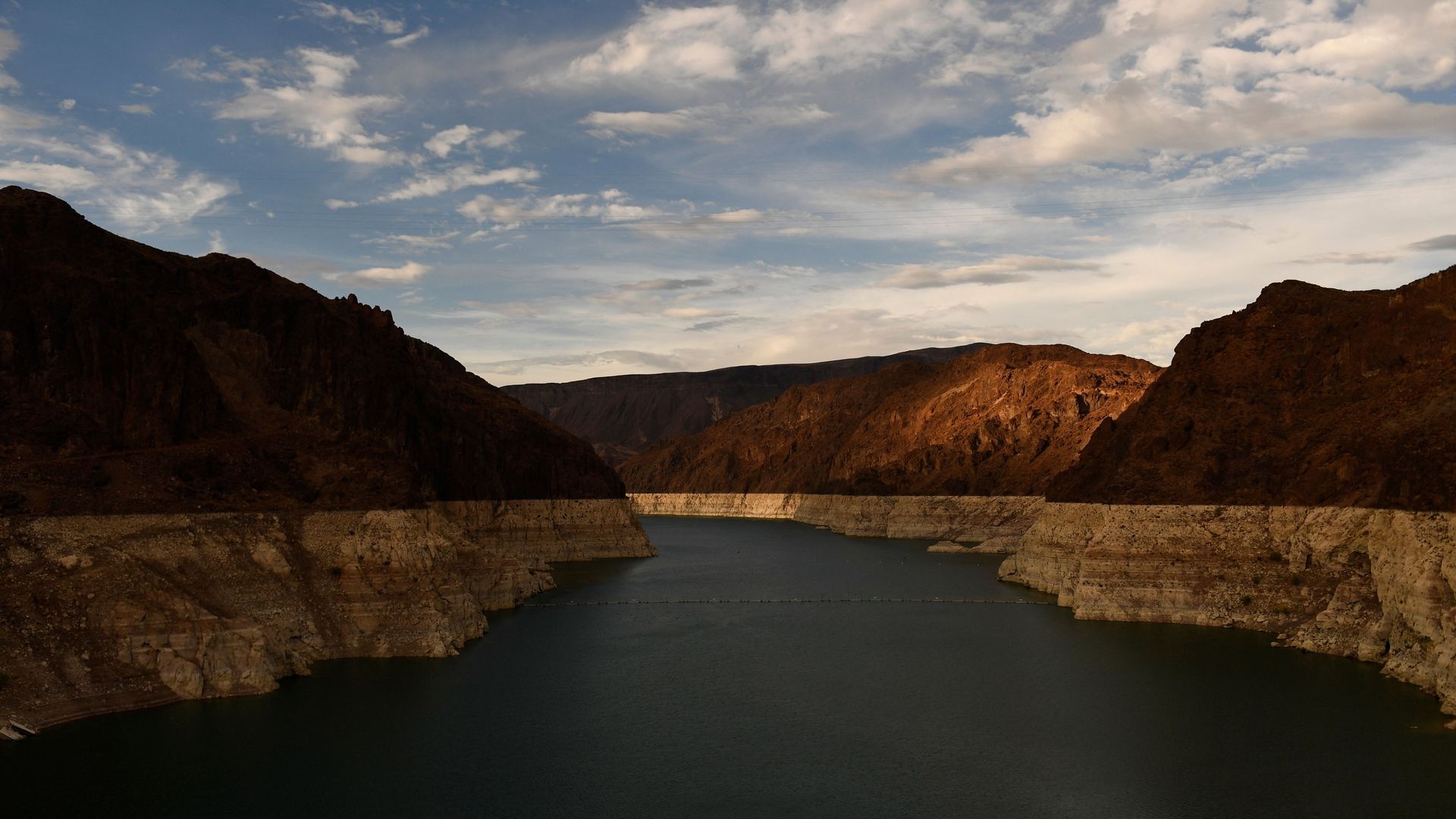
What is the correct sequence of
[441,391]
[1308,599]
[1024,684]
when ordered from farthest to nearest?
[441,391] < [1308,599] < [1024,684]

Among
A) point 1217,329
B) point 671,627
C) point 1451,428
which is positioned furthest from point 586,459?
point 1451,428

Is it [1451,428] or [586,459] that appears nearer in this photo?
[1451,428]

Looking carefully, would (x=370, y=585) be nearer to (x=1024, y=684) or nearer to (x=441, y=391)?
(x=1024, y=684)

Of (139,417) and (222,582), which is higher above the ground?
(139,417)

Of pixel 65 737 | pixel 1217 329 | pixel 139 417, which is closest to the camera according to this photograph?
pixel 65 737

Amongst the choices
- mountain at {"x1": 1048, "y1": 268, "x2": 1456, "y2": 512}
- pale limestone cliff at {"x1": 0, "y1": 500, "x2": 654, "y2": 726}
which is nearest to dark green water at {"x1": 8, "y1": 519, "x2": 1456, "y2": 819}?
pale limestone cliff at {"x1": 0, "y1": 500, "x2": 654, "y2": 726}

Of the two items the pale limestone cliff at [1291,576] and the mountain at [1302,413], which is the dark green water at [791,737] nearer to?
the pale limestone cliff at [1291,576]

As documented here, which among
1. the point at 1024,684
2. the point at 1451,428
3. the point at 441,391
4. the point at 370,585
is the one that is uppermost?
the point at 441,391
